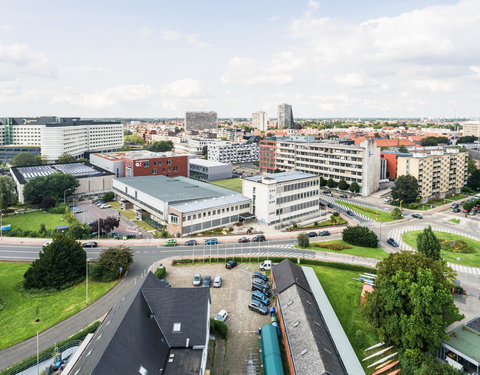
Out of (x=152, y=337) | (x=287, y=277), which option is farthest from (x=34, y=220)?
(x=152, y=337)

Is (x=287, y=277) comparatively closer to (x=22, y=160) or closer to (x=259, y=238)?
(x=259, y=238)

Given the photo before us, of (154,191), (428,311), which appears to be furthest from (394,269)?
(154,191)

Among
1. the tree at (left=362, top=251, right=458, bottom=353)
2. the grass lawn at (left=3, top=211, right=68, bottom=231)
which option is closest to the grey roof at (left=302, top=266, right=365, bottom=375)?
the tree at (left=362, top=251, right=458, bottom=353)

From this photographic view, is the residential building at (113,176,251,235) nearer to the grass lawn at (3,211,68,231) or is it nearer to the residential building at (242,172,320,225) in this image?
the residential building at (242,172,320,225)

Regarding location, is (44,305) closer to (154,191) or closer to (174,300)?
(174,300)

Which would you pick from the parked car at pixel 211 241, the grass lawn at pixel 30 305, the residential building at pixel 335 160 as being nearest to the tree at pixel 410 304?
the parked car at pixel 211 241

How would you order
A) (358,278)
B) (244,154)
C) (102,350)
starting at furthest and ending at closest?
(244,154) → (358,278) → (102,350)
